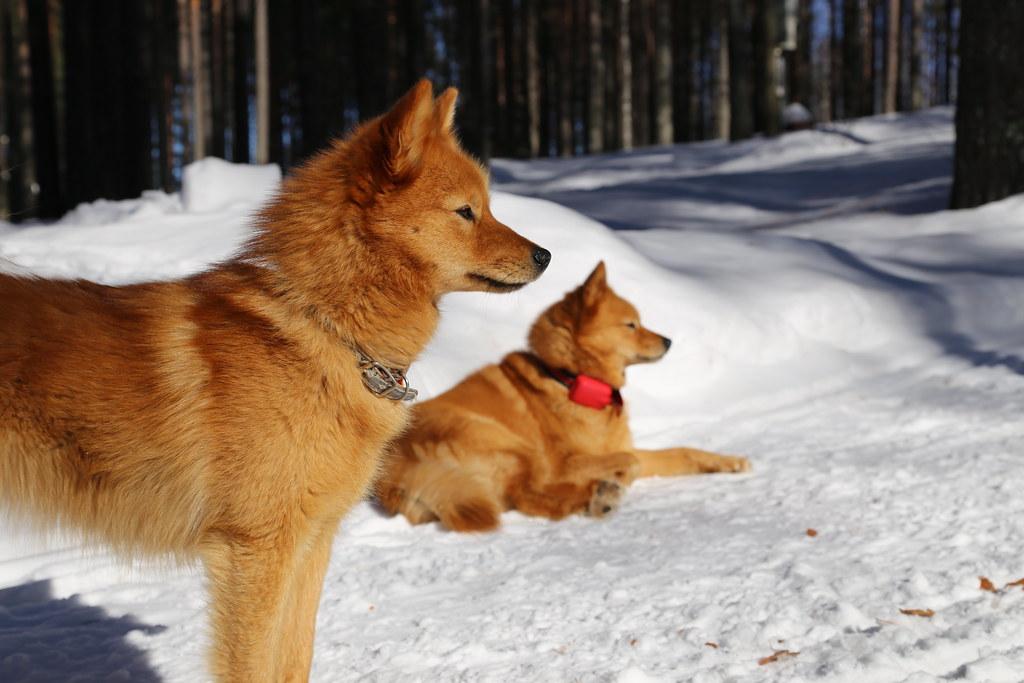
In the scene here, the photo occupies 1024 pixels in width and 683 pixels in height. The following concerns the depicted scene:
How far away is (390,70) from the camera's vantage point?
2462 centimetres

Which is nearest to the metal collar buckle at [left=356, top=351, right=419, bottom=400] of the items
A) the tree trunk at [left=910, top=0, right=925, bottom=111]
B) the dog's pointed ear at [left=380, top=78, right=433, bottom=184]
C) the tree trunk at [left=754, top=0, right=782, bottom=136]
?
the dog's pointed ear at [left=380, top=78, right=433, bottom=184]

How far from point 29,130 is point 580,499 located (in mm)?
25102

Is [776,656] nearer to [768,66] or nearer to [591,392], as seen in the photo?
[591,392]

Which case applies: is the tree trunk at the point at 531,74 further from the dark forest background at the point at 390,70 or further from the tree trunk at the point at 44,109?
the tree trunk at the point at 44,109

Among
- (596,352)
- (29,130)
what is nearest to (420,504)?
(596,352)

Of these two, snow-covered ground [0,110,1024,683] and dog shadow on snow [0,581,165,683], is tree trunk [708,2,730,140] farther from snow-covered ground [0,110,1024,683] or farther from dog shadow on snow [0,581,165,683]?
dog shadow on snow [0,581,165,683]

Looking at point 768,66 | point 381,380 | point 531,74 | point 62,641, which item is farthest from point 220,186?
point 531,74

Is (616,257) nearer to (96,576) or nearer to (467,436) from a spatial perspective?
(467,436)

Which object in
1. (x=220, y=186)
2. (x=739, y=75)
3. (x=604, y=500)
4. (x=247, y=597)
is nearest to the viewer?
(x=247, y=597)

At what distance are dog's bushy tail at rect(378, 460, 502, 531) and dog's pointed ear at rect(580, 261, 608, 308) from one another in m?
1.26

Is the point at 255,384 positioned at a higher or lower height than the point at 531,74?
lower

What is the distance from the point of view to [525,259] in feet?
9.02

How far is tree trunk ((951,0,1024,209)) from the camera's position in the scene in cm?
777

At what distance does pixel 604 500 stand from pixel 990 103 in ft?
20.5
